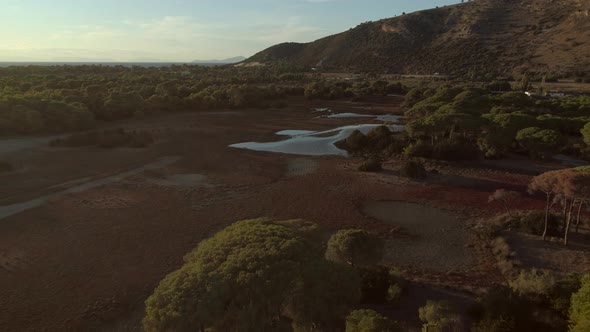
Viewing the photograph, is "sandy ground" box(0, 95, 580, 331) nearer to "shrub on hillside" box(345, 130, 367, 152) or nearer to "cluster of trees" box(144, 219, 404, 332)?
"shrub on hillside" box(345, 130, 367, 152)

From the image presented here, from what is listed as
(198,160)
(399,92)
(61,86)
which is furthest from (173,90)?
(399,92)

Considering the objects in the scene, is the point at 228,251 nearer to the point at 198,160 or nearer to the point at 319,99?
the point at 198,160

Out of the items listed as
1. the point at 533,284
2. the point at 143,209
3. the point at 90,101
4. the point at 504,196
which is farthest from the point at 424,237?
the point at 90,101

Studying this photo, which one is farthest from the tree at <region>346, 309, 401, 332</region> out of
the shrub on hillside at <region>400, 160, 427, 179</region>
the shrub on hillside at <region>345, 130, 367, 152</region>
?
the shrub on hillside at <region>345, 130, 367, 152</region>

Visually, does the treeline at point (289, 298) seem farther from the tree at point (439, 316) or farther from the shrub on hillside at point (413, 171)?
the shrub on hillside at point (413, 171)

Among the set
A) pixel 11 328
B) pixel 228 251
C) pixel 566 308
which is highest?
pixel 228 251

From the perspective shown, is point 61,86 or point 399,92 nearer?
point 61,86
